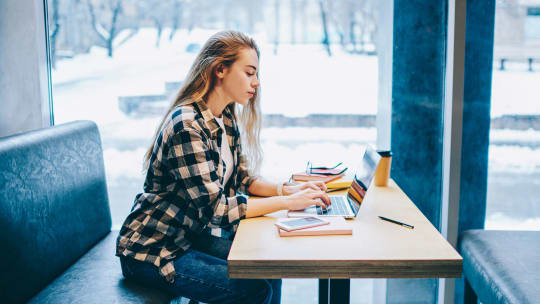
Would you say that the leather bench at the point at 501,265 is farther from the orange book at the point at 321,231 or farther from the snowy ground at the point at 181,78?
the snowy ground at the point at 181,78

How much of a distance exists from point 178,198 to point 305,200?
440 millimetres

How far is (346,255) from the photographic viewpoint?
1.26 metres

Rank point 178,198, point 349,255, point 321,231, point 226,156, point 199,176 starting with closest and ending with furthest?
point 349,255, point 321,231, point 199,176, point 178,198, point 226,156

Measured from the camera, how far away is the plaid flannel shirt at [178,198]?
5.08 feet

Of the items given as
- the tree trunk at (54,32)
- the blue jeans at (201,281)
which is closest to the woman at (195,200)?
the blue jeans at (201,281)

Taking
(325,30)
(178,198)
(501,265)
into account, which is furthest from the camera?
(325,30)

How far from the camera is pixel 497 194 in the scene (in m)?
2.42

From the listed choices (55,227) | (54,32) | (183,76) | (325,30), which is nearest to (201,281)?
(55,227)

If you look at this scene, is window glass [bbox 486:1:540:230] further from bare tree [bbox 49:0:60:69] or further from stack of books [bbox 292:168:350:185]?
bare tree [bbox 49:0:60:69]

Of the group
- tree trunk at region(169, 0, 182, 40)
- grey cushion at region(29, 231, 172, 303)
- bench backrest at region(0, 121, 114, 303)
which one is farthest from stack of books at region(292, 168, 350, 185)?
tree trunk at region(169, 0, 182, 40)

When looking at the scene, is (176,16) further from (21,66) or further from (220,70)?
(220,70)

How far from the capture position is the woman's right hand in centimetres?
161

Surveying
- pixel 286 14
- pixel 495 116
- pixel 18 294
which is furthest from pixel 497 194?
pixel 18 294

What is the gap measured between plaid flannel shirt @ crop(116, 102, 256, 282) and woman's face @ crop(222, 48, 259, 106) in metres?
0.17
